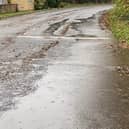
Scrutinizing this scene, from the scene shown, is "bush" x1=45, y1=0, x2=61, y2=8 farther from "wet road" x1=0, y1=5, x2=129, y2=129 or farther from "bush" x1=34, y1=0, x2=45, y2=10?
"wet road" x1=0, y1=5, x2=129, y2=129

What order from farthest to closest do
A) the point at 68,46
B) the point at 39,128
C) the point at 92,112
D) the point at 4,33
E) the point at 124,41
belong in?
the point at 4,33, the point at 124,41, the point at 68,46, the point at 92,112, the point at 39,128

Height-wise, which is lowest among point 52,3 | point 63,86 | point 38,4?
point 52,3

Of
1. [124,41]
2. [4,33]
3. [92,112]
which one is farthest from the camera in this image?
[4,33]

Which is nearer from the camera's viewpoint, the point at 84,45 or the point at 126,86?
the point at 126,86

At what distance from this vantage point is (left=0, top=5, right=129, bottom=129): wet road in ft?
25.3

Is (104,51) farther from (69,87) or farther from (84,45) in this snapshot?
(69,87)

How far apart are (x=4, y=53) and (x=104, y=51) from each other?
10.8 feet

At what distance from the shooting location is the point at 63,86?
10.3 metres

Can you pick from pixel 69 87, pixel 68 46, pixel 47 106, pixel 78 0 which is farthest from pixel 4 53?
pixel 78 0

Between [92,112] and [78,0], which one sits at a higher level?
[92,112]

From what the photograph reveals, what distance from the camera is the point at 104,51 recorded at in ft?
53.5

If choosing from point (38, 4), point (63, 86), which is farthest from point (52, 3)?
point (63, 86)

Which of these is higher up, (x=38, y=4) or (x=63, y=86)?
(x=63, y=86)

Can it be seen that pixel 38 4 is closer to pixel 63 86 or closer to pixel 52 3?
pixel 52 3
